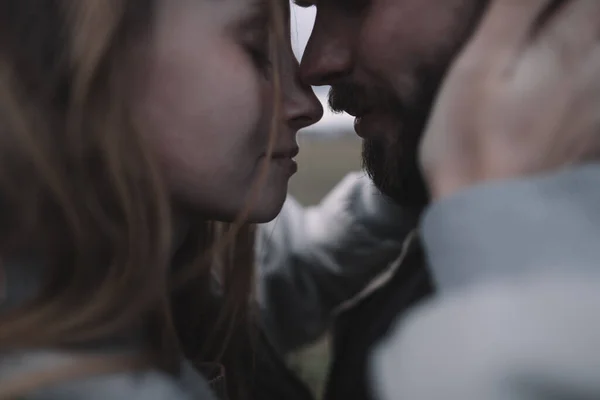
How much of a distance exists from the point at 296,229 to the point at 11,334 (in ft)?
1.91

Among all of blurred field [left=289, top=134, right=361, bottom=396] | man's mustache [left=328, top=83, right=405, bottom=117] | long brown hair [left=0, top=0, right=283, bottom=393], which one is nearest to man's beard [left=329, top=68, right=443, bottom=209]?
man's mustache [left=328, top=83, right=405, bottom=117]

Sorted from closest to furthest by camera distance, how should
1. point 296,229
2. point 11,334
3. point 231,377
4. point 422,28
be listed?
point 11,334, point 422,28, point 231,377, point 296,229

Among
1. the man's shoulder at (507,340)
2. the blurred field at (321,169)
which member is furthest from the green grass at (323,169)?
the man's shoulder at (507,340)

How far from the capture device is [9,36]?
50 cm

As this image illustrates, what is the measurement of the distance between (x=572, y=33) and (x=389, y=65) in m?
0.24

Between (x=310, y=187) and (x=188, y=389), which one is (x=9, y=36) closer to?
(x=188, y=389)

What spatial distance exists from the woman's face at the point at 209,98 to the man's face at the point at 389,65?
0.11 m

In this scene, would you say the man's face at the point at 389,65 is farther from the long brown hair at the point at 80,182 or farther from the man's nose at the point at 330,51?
the long brown hair at the point at 80,182

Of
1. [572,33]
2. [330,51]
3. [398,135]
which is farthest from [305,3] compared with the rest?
[572,33]

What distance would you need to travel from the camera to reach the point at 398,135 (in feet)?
2.29

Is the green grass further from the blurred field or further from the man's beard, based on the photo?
the man's beard

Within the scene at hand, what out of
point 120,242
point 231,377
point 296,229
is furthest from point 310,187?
point 120,242

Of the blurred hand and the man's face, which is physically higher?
the blurred hand

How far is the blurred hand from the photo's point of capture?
453mm
